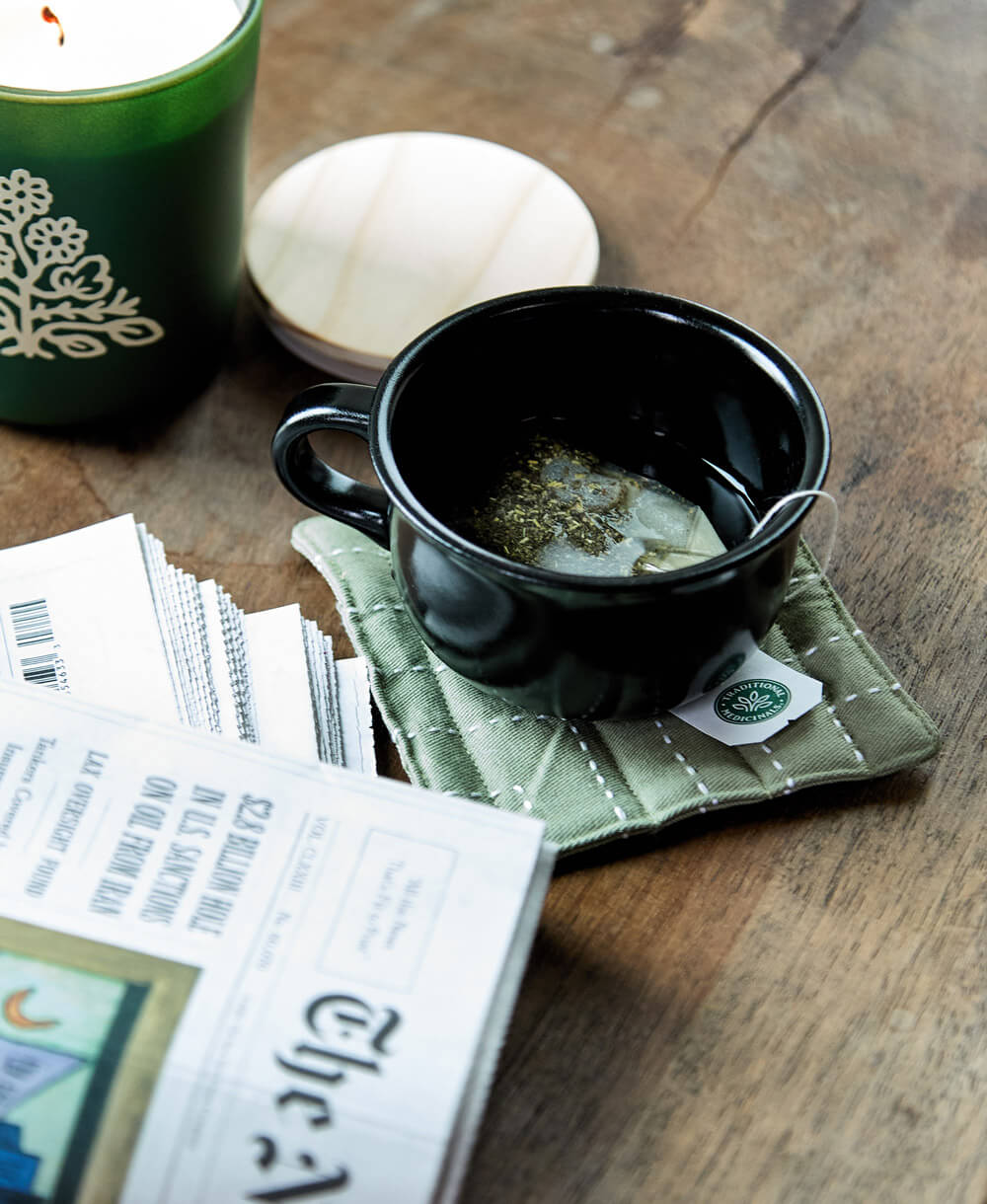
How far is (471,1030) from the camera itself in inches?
14.2

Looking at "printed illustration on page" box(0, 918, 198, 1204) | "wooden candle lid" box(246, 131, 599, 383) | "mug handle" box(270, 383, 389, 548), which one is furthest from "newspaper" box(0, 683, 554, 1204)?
"wooden candle lid" box(246, 131, 599, 383)

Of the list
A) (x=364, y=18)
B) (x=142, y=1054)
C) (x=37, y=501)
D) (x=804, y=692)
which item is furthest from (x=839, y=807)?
(x=364, y=18)

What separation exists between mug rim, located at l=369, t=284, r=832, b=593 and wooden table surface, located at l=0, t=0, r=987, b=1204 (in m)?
0.12

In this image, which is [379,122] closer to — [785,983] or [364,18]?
[364,18]

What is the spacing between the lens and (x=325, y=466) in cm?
48

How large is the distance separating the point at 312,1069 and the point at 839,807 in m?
0.21

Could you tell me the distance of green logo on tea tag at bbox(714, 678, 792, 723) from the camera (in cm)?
46

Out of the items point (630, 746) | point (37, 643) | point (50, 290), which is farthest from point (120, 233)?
point (630, 746)

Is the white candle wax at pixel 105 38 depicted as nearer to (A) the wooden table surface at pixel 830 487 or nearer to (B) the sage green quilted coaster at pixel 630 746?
(A) the wooden table surface at pixel 830 487

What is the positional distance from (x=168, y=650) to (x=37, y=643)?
5 centimetres

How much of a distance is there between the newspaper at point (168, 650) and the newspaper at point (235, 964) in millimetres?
38

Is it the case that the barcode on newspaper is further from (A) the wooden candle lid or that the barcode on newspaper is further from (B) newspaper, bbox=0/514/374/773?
(A) the wooden candle lid

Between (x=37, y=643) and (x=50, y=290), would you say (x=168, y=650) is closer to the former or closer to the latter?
(x=37, y=643)

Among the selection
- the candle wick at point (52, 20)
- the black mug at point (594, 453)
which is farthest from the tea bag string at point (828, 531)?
the candle wick at point (52, 20)
